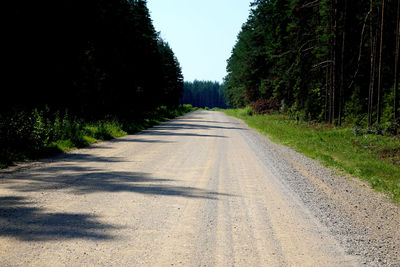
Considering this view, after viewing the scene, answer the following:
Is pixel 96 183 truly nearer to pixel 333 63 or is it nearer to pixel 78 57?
pixel 78 57

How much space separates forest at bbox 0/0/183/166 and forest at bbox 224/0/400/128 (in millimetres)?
14101

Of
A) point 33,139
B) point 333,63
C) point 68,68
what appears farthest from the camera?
point 333,63

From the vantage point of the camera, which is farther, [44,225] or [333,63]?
[333,63]

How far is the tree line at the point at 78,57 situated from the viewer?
14984 millimetres

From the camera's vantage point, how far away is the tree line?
14984 mm

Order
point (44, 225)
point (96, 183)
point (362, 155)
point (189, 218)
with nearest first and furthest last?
1. point (44, 225)
2. point (189, 218)
3. point (96, 183)
4. point (362, 155)

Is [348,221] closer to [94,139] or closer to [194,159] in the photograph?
[194,159]

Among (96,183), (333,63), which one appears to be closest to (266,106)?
(333,63)

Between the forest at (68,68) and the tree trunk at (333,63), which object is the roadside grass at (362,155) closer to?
the tree trunk at (333,63)

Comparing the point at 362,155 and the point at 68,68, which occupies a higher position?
the point at 68,68

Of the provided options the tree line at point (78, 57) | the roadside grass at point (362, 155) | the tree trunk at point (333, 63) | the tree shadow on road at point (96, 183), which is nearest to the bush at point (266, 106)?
the tree line at point (78, 57)

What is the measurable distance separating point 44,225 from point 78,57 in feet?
63.2

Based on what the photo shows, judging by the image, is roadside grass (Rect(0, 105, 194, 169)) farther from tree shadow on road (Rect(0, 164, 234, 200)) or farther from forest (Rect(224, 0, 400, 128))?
forest (Rect(224, 0, 400, 128))

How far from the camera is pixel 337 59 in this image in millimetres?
26891
